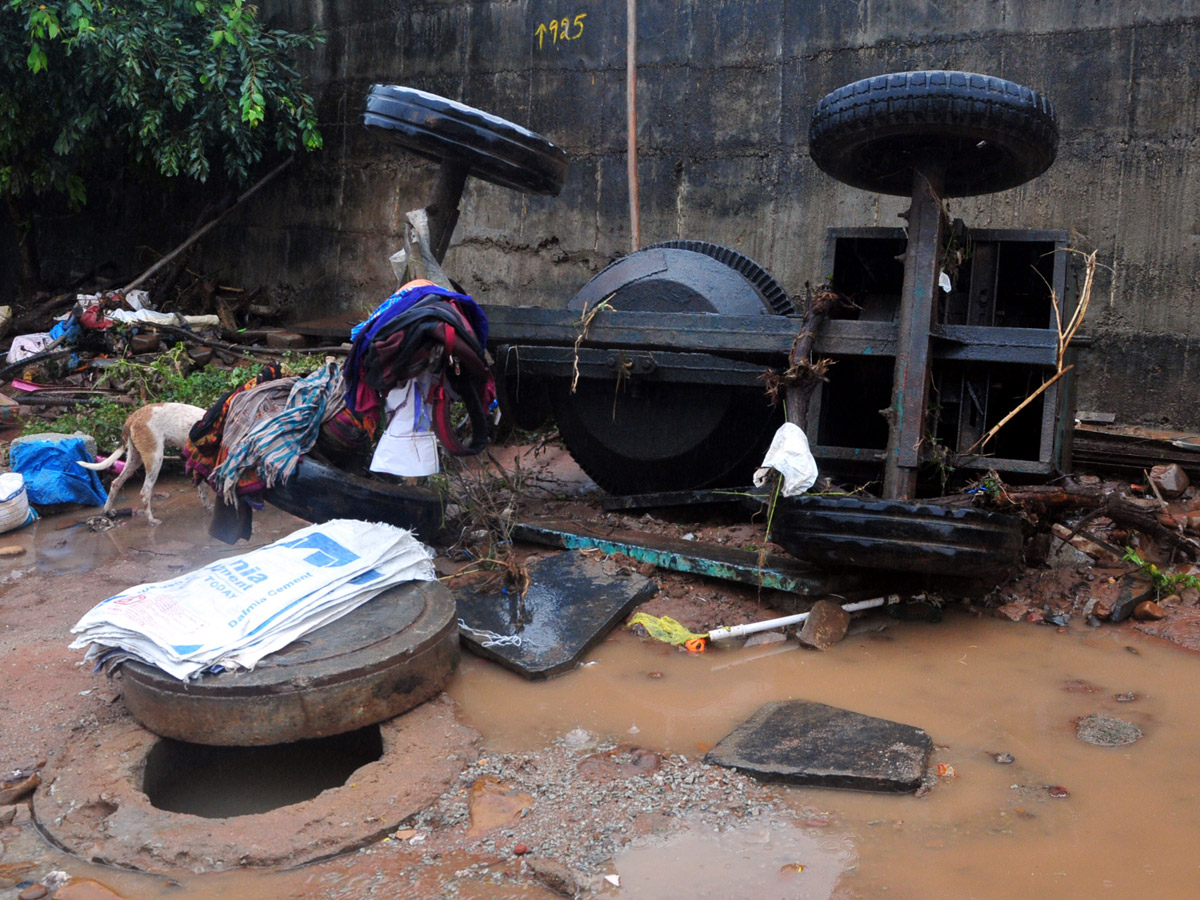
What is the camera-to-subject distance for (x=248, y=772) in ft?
9.92

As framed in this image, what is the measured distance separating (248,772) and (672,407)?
2.51m

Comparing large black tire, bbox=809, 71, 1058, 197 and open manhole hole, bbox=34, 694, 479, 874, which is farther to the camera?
large black tire, bbox=809, 71, 1058, 197

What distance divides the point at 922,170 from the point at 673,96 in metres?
4.13

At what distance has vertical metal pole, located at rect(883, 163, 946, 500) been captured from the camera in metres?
3.58

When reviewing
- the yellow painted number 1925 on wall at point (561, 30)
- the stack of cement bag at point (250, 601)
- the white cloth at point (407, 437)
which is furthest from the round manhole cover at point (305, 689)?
the yellow painted number 1925 on wall at point (561, 30)

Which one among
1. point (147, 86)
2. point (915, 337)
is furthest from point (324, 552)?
point (147, 86)

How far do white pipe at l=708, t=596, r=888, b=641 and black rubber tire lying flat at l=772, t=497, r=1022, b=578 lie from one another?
0.83 ft

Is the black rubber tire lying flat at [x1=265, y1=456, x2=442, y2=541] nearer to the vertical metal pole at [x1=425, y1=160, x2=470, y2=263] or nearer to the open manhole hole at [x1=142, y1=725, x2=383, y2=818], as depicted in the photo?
the open manhole hole at [x1=142, y1=725, x2=383, y2=818]

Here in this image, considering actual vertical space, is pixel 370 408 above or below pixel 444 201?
below

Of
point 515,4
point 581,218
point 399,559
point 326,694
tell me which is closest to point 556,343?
point 399,559

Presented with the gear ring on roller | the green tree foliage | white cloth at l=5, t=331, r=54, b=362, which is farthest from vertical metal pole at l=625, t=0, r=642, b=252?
white cloth at l=5, t=331, r=54, b=362

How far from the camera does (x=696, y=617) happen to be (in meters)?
3.82

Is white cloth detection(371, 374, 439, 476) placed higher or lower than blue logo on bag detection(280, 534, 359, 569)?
higher

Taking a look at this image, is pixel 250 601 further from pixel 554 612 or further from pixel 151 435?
pixel 151 435
